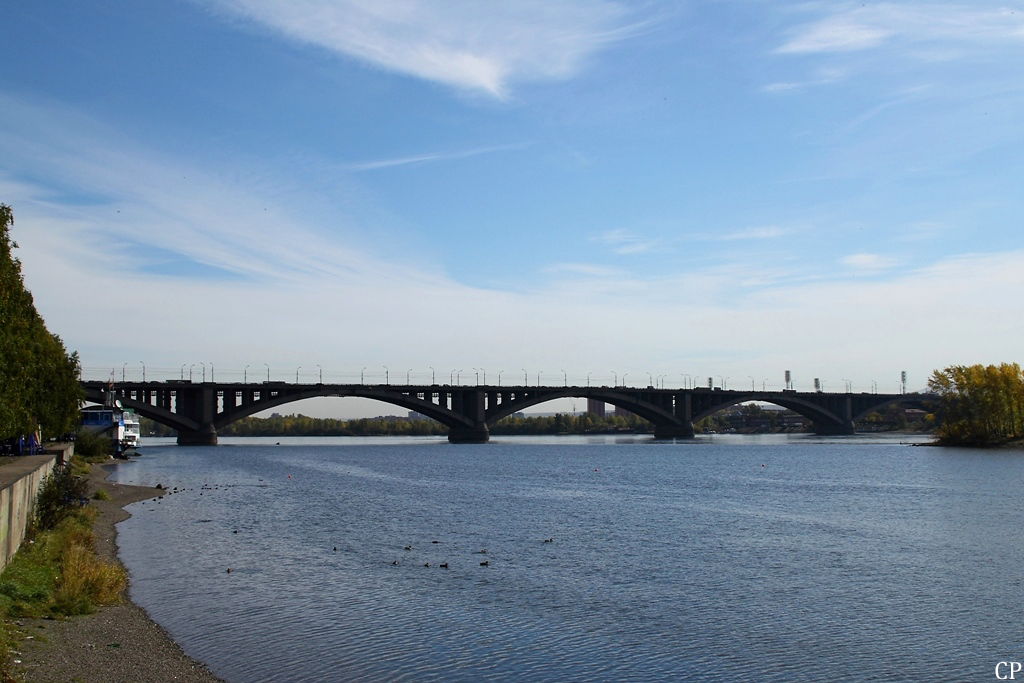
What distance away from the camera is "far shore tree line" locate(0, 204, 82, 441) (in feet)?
132

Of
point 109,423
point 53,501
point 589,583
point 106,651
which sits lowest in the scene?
point 589,583

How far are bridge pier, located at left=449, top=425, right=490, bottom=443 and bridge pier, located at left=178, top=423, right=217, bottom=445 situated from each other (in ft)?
155

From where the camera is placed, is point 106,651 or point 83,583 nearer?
point 106,651

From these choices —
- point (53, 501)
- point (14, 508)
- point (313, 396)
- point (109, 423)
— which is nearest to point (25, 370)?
point (53, 501)

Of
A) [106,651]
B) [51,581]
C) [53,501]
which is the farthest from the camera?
[53,501]

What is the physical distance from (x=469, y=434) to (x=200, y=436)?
5204cm

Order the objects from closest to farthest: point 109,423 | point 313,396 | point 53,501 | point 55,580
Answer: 1. point 55,580
2. point 53,501
3. point 109,423
4. point 313,396

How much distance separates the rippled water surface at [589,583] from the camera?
2342cm

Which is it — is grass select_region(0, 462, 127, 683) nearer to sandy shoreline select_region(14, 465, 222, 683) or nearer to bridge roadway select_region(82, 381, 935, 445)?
sandy shoreline select_region(14, 465, 222, 683)

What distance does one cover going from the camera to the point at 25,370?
46.6m

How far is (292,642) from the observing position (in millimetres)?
24906

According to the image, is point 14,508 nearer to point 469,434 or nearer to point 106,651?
point 106,651

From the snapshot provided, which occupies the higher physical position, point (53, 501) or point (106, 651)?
point (53, 501)

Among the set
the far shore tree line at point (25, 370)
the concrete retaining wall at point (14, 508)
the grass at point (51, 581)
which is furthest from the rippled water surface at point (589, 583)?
the far shore tree line at point (25, 370)
